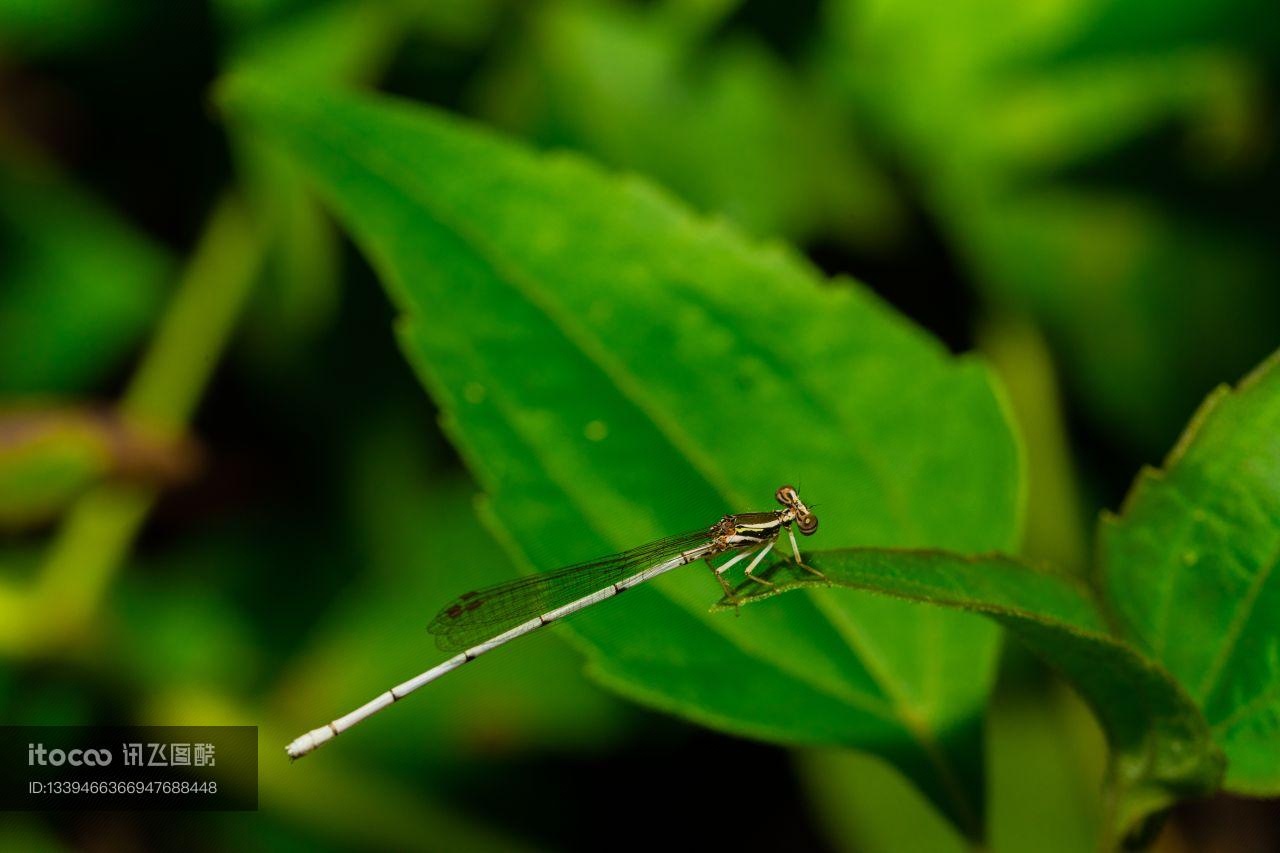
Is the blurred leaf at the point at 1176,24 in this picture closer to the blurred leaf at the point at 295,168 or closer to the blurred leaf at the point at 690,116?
the blurred leaf at the point at 690,116

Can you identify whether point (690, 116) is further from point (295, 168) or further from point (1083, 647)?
point (1083, 647)

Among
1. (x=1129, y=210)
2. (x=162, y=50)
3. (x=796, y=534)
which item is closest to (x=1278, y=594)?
(x=796, y=534)

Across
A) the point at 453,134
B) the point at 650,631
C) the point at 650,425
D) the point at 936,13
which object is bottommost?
the point at 650,631

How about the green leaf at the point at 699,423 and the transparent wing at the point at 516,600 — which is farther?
the transparent wing at the point at 516,600

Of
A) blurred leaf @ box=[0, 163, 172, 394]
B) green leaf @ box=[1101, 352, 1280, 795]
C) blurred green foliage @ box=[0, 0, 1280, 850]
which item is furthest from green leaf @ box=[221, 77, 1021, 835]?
blurred leaf @ box=[0, 163, 172, 394]

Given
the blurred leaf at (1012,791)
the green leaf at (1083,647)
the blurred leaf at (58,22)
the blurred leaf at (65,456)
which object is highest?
the blurred leaf at (58,22)

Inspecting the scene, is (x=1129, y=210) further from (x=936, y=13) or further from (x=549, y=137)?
(x=549, y=137)

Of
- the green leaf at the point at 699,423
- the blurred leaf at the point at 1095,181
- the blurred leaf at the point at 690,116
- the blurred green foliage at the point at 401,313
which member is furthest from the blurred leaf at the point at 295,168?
the blurred leaf at the point at 1095,181
